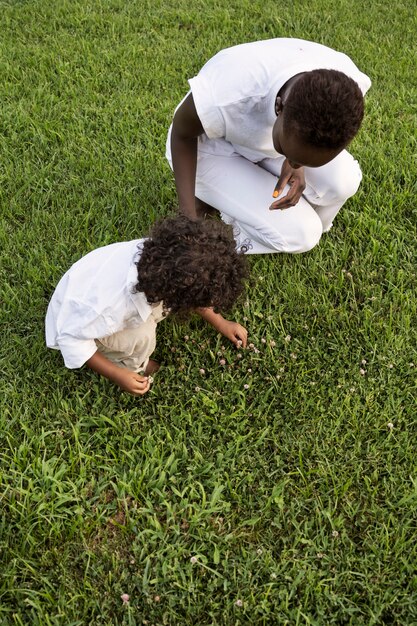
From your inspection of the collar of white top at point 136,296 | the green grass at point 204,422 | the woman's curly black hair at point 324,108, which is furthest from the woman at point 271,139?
the collar of white top at point 136,296

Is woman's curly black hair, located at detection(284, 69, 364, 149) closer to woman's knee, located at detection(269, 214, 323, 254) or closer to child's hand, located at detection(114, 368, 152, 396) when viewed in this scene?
woman's knee, located at detection(269, 214, 323, 254)

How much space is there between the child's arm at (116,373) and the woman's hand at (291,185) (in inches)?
38.2

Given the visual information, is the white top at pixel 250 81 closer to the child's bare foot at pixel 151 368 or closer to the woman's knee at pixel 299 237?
the woman's knee at pixel 299 237

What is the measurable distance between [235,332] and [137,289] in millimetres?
658

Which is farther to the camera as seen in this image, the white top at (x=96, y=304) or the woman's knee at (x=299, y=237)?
the woman's knee at (x=299, y=237)

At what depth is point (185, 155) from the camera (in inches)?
112

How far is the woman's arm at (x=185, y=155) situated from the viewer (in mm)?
2775

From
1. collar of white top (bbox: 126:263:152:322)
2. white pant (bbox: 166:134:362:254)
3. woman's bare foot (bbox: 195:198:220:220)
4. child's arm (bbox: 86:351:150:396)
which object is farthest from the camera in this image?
woman's bare foot (bbox: 195:198:220:220)

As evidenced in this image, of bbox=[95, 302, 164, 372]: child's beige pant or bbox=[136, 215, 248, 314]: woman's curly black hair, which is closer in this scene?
bbox=[136, 215, 248, 314]: woman's curly black hair

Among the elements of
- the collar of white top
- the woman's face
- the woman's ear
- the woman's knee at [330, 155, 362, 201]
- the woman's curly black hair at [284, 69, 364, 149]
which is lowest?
the collar of white top

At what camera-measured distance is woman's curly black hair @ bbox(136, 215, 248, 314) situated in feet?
7.63

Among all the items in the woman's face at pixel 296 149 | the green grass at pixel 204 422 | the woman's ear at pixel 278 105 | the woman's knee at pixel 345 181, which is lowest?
the green grass at pixel 204 422

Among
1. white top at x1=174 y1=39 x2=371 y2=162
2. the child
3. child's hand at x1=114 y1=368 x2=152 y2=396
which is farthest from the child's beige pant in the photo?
white top at x1=174 y1=39 x2=371 y2=162

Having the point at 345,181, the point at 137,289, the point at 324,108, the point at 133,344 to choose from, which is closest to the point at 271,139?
the point at 345,181
